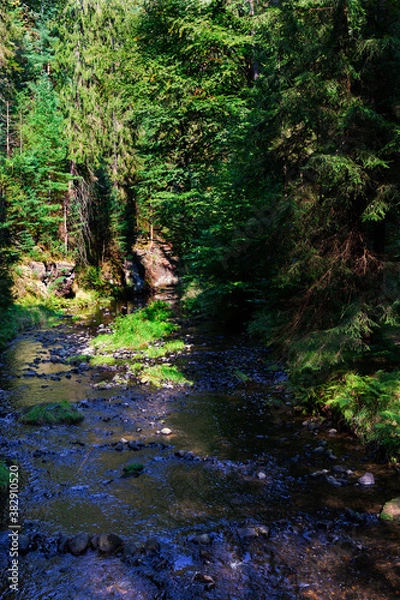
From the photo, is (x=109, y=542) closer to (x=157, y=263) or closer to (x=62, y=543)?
(x=62, y=543)

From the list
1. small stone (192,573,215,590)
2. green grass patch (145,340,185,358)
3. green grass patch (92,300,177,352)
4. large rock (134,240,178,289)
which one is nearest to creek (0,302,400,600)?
small stone (192,573,215,590)

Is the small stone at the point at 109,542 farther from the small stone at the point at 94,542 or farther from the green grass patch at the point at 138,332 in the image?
the green grass patch at the point at 138,332

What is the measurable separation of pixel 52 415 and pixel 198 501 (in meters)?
3.50

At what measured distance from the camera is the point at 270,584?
11.7ft

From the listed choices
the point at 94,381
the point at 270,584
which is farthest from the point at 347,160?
the point at 94,381

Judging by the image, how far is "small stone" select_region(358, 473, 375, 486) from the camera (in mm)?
5071

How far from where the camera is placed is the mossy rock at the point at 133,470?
18.1 ft

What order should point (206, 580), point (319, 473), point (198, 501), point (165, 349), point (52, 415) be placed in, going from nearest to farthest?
point (206, 580) → point (198, 501) → point (319, 473) → point (52, 415) → point (165, 349)

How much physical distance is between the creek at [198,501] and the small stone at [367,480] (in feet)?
0.24

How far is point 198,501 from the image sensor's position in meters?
4.89

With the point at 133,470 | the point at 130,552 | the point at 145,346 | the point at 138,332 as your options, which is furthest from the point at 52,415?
the point at 138,332

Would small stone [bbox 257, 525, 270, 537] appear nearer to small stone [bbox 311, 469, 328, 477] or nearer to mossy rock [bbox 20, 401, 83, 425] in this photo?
small stone [bbox 311, 469, 328, 477]

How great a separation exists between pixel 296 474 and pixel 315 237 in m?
3.88

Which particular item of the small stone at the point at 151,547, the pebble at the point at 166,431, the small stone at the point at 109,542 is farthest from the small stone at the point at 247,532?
the pebble at the point at 166,431
